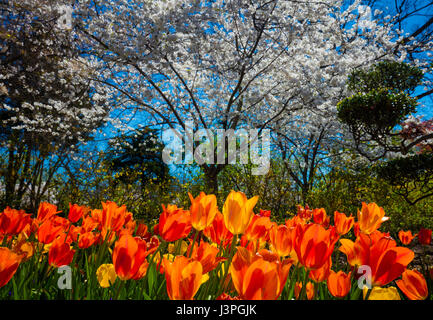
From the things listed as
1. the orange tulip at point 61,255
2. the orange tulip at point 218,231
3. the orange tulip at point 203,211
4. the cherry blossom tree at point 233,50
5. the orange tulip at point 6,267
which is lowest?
the orange tulip at point 61,255

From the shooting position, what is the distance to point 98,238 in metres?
1.15

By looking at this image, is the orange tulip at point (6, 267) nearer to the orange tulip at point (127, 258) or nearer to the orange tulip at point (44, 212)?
the orange tulip at point (127, 258)

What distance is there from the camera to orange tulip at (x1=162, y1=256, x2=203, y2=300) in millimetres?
590

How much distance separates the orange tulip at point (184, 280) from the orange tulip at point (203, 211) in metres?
0.30

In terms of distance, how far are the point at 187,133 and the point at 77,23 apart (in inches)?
129

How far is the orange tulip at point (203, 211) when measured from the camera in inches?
35.6

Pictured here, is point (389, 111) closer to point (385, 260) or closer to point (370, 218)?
point (370, 218)

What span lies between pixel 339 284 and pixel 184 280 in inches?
16.2

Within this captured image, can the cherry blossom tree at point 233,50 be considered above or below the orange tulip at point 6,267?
above

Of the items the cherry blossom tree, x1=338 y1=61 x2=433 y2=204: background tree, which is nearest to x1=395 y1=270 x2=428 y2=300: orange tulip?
x1=338 y1=61 x2=433 y2=204: background tree
